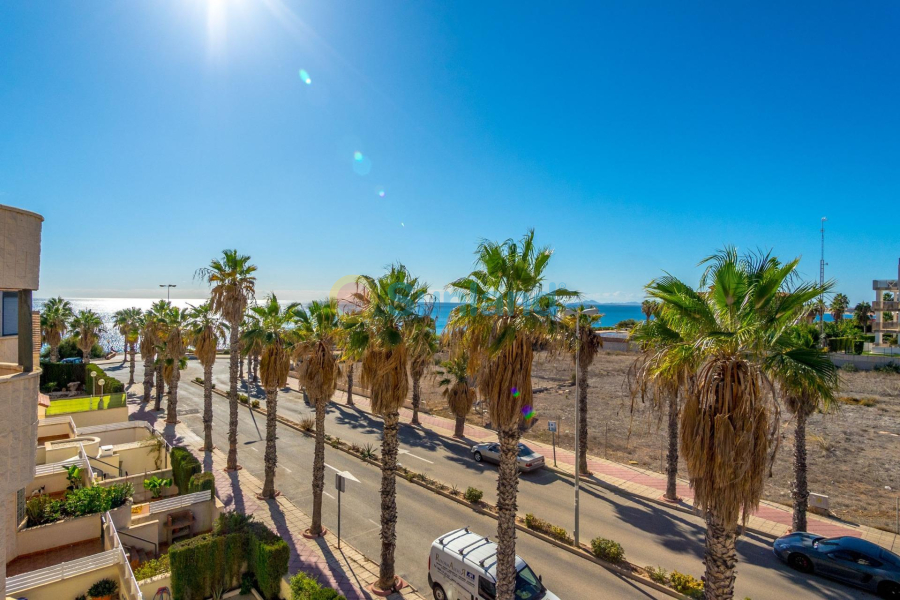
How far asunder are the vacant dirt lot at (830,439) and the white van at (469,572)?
4860mm

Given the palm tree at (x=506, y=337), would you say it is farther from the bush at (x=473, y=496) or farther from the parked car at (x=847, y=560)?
the parked car at (x=847, y=560)

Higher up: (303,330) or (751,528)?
(303,330)

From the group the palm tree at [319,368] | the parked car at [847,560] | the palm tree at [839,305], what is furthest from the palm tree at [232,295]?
the palm tree at [839,305]

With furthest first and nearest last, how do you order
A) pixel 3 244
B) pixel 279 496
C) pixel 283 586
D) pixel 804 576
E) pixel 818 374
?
pixel 279 496
pixel 804 576
pixel 283 586
pixel 3 244
pixel 818 374

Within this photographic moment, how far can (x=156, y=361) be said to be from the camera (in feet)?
110

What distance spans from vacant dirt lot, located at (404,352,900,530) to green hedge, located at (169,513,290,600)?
9.31m

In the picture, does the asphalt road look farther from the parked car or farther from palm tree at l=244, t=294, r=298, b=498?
palm tree at l=244, t=294, r=298, b=498

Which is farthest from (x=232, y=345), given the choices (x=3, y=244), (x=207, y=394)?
(x=3, y=244)

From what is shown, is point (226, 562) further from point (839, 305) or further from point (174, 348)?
point (839, 305)

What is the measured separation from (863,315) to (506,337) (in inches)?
3953

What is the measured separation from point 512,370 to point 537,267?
2.45 metres

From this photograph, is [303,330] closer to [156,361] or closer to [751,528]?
[751,528]

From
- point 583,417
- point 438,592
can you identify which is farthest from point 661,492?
point 438,592

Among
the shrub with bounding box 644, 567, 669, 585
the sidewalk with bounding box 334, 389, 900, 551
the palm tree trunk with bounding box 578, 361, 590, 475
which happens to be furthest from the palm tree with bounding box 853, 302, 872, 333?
the shrub with bounding box 644, 567, 669, 585
